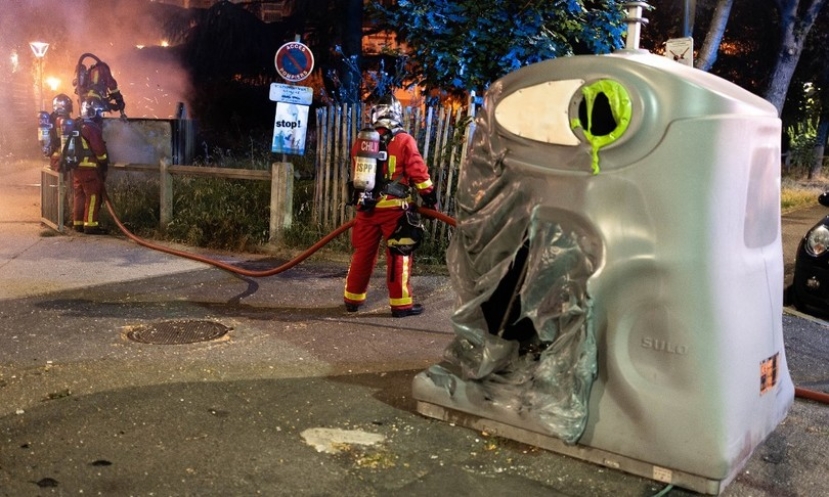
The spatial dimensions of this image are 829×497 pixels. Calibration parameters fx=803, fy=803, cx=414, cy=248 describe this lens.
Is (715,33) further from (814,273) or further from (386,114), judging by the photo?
(386,114)

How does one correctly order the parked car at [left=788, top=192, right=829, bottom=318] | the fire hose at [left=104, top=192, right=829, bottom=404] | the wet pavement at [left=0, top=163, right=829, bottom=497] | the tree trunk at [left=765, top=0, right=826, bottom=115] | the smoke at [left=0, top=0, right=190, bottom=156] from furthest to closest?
1. the smoke at [left=0, top=0, right=190, bottom=156]
2. the tree trunk at [left=765, top=0, right=826, bottom=115]
3. the parked car at [left=788, top=192, right=829, bottom=318]
4. the fire hose at [left=104, top=192, right=829, bottom=404]
5. the wet pavement at [left=0, top=163, right=829, bottom=497]

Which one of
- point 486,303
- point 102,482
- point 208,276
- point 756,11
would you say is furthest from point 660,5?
point 102,482

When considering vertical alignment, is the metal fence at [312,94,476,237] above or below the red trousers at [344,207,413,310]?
above

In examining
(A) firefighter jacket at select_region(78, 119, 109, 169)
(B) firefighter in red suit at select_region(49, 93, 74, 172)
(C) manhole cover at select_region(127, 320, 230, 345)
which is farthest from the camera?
(B) firefighter in red suit at select_region(49, 93, 74, 172)

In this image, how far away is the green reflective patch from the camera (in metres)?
3.45

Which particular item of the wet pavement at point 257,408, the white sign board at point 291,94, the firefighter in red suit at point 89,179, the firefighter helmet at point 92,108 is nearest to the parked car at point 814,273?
the wet pavement at point 257,408

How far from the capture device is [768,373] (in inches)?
151

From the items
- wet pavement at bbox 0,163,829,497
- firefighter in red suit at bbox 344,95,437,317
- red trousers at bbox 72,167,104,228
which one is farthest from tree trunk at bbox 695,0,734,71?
red trousers at bbox 72,167,104,228

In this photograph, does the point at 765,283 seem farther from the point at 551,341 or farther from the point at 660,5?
the point at 660,5

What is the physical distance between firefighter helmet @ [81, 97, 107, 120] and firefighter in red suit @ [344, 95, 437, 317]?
18.0 ft

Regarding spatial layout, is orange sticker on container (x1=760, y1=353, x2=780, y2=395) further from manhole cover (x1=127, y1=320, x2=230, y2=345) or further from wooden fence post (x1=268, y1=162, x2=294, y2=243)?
wooden fence post (x1=268, y1=162, x2=294, y2=243)

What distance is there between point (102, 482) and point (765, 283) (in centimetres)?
311

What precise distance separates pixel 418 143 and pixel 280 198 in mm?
1679

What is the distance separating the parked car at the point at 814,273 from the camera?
6.86m
